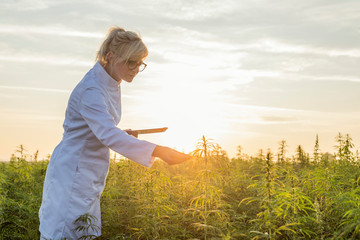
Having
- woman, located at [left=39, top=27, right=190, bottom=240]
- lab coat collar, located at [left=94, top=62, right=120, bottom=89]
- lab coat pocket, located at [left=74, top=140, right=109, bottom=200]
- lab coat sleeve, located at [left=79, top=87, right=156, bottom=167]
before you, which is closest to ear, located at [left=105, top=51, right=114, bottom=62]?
woman, located at [left=39, top=27, right=190, bottom=240]

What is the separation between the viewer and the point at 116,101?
388cm

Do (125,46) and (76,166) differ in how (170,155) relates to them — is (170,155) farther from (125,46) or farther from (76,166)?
(125,46)

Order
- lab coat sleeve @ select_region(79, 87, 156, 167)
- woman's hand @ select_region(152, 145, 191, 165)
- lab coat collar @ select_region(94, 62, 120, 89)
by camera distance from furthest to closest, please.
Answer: lab coat collar @ select_region(94, 62, 120, 89), lab coat sleeve @ select_region(79, 87, 156, 167), woman's hand @ select_region(152, 145, 191, 165)

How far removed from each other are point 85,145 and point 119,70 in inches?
34.2

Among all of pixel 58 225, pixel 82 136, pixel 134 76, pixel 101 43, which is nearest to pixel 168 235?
pixel 58 225

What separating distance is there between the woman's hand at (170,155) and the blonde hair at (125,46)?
111cm

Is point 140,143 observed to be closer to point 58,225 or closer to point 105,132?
point 105,132

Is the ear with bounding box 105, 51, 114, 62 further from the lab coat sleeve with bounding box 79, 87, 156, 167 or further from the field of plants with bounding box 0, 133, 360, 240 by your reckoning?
the field of plants with bounding box 0, 133, 360, 240

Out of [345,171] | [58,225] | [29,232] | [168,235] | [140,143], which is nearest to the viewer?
[140,143]

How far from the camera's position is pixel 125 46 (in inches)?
145

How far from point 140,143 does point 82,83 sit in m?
0.96

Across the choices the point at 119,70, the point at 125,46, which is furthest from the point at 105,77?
the point at 125,46

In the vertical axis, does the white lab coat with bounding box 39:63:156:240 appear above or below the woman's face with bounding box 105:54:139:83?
below

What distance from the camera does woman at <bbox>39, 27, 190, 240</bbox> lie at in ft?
11.3
